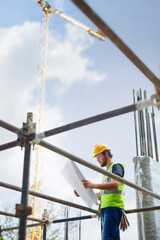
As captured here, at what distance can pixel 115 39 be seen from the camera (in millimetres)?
1742

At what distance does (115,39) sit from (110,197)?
75.4 inches

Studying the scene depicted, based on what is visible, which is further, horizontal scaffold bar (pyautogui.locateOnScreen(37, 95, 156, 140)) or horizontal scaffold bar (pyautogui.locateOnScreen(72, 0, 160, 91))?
horizontal scaffold bar (pyautogui.locateOnScreen(37, 95, 156, 140))

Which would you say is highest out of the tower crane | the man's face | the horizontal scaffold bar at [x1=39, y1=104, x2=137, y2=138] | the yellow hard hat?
the tower crane

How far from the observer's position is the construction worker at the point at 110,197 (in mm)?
3008

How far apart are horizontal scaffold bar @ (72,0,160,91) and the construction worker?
140 centimetres

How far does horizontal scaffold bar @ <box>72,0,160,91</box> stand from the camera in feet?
4.96

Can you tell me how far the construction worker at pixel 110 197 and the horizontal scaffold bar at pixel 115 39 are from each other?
1.40 metres

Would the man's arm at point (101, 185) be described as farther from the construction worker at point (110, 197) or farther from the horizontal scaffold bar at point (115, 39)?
the horizontal scaffold bar at point (115, 39)

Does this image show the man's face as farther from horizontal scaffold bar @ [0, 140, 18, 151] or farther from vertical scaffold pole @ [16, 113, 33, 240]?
vertical scaffold pole @ [16, 113, 33, 240]

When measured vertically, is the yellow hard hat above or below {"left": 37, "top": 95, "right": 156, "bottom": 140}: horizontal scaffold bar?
above

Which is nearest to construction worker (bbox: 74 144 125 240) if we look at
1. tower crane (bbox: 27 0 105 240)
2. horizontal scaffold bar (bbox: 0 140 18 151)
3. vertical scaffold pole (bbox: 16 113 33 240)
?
horizontal scaffold bar (bbox: 0 140 18 151)

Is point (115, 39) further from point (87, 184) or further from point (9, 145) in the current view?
point (87, 184)

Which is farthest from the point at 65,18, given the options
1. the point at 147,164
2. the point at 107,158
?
the point at 107,158

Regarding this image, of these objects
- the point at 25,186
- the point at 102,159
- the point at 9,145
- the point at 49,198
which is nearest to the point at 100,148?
the point at 102,159
